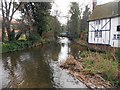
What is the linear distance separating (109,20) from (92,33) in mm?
5667

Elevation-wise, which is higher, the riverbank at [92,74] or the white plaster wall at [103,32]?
the white plaster wall at [103,32]

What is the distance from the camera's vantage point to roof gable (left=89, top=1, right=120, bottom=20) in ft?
87.8

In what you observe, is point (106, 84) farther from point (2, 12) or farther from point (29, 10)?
point (29, 10)

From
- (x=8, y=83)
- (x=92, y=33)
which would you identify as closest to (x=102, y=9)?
(x=92, y=33)

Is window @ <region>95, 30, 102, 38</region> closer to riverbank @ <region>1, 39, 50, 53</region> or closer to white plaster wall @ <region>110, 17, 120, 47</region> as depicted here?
white plaster wall @ <region>110, 17, 120, 47</region>

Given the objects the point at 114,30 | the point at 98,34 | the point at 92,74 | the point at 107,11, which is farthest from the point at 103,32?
the point at 92,74

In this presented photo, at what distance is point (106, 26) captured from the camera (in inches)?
1100

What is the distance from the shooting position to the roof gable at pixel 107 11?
2677 centimetres

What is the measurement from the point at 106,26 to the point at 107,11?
116 inches

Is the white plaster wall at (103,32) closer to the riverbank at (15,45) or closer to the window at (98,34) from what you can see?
the window at (98,34)

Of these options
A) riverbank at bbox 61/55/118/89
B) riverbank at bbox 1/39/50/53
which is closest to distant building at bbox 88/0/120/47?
riverbank at bbox 1/39/50/53

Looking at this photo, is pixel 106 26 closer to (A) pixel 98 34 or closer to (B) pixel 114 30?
(B) pixel 114 30

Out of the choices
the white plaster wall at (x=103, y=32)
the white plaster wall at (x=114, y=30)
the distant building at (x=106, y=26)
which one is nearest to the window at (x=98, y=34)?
the distant building at (x=106, y=26)

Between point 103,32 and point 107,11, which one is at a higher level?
point 107,11
